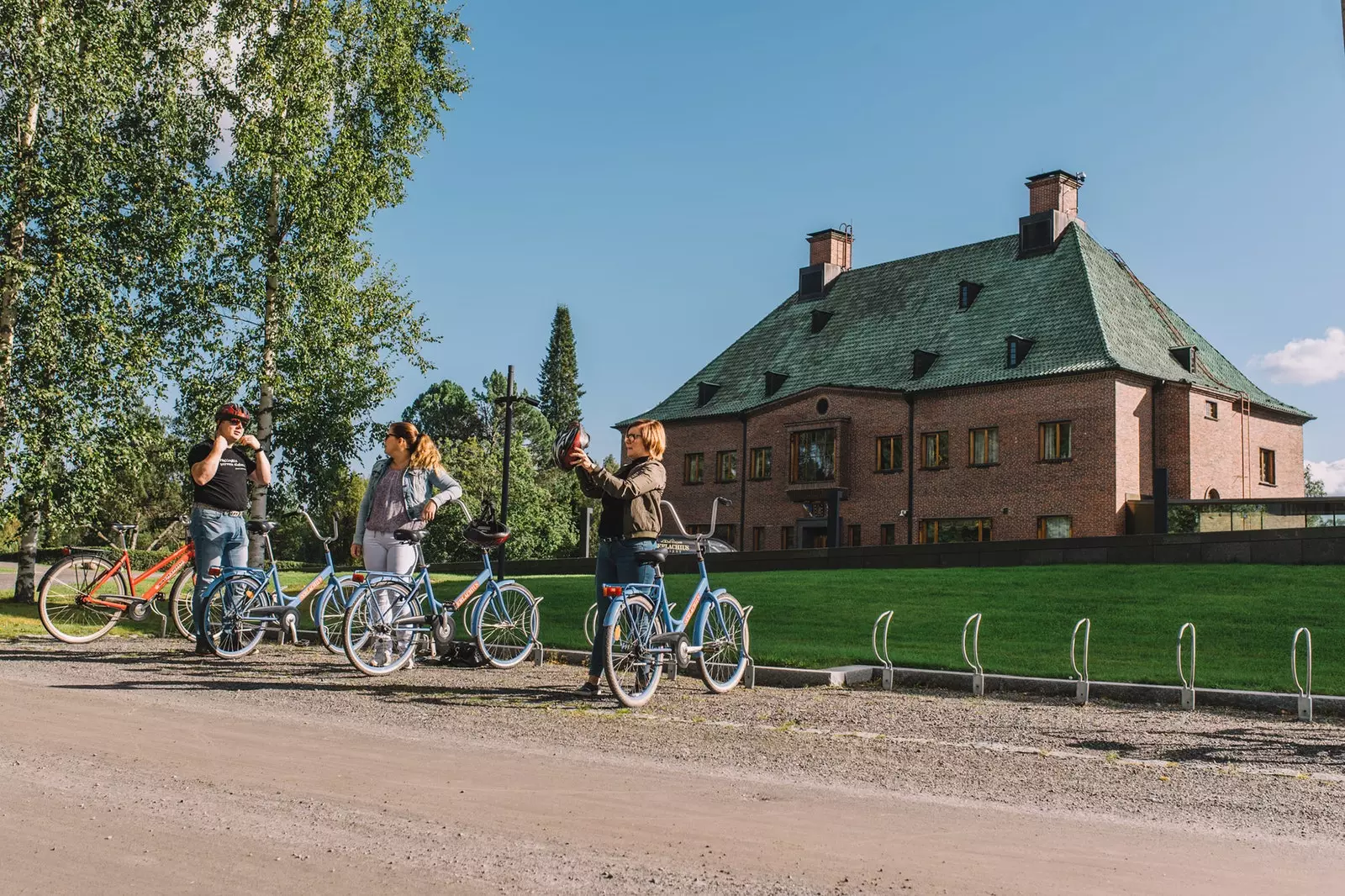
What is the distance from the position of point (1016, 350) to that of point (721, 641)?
3303 centimetres

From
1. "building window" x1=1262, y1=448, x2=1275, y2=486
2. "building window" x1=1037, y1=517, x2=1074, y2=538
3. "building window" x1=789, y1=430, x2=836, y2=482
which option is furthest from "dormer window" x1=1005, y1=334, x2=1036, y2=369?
"building window" x1=1262, y1=448, x2=1275, y2=486

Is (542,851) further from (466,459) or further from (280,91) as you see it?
(466,459)

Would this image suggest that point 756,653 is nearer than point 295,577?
Yes

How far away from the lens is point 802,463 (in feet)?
146

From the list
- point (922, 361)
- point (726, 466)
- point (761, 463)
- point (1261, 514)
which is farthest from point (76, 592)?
point (726, 466)

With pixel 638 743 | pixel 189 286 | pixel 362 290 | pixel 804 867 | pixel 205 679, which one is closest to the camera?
pixel 804 867

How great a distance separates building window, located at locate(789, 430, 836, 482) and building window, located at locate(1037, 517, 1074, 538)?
8.11m

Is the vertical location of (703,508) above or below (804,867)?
above

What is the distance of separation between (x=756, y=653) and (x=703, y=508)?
3516cm

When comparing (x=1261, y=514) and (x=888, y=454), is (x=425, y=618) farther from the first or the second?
(x=888, y=454)

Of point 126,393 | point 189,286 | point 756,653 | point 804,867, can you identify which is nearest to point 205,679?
point 756,653

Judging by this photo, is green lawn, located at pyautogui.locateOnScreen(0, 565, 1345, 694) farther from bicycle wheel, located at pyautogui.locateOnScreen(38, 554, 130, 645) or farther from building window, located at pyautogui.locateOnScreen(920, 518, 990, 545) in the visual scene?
building window, located at pyautogui.locateOnScreen(920, 518, 990, 545)

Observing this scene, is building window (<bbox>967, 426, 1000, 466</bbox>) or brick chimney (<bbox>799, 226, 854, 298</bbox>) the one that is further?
brick chimney (<bbox>799, 226, 854, 298</bbox>)

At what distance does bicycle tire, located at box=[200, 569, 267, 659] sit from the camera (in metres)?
10.9
